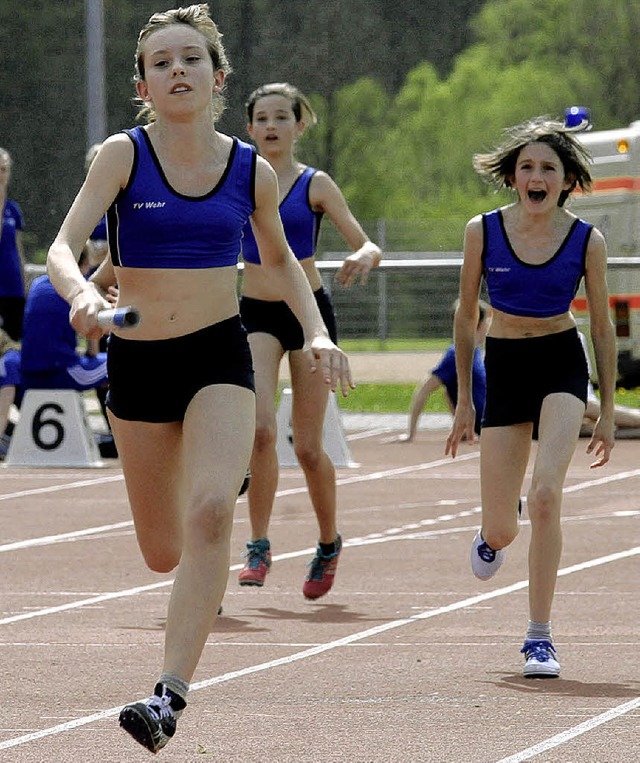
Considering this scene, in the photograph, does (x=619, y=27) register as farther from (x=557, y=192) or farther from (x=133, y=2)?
(x=557, y=192)

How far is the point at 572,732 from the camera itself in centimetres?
625

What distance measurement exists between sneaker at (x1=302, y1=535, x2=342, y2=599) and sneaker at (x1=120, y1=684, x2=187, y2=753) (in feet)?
12.8

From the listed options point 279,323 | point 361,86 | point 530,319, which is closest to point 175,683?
point 530,319

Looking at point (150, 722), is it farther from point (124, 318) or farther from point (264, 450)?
point (264, 450)

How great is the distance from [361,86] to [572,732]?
52.7 metres

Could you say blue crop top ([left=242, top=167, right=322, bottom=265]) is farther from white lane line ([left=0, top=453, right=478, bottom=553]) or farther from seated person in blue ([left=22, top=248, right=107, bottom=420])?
seated person in blue ([left=22, top=248, right=107, bottom=420])

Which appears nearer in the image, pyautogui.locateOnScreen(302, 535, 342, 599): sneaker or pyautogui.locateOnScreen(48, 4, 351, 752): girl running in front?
pyautogui.locateOnScreen(48, 4, 351, 752): girl running in front

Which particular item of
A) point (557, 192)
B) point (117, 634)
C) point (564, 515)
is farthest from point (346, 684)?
point (564, 515)

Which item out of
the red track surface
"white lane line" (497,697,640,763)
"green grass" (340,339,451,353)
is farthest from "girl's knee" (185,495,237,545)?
"green grass" (340,339,451,353)

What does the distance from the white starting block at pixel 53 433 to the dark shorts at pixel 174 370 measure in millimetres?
10121

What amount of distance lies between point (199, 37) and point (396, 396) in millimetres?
20600

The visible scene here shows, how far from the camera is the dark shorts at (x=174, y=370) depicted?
627 cm

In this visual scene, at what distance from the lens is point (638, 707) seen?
21.9 feet

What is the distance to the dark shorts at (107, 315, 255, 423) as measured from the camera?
6273 mm
